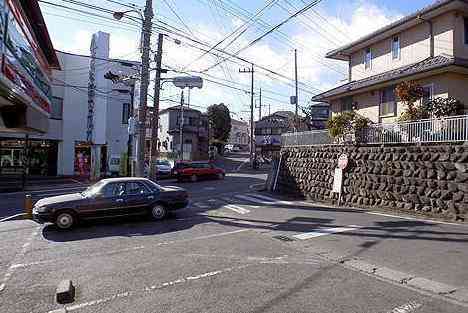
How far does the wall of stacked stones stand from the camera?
13359mm

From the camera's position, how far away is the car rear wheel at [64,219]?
40.4ft

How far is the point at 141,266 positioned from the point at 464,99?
656 inches

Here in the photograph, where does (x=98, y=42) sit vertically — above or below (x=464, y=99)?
above

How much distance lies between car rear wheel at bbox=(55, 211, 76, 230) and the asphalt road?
25 cm

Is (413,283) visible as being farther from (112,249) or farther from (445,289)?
(112,249)

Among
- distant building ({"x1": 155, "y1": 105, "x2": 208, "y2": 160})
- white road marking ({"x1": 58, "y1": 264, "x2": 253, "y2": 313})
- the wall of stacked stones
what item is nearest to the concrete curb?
white road marking ({"x1": 58, "y1": 264, "x2": 253, "y2": 313})

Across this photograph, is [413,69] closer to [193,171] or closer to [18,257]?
[18,257]

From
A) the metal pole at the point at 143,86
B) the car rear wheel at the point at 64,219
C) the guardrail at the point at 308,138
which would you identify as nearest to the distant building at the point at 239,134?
the guardrail at the point at 308,138

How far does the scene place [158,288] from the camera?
6777mm

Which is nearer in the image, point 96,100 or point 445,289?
point 445,289

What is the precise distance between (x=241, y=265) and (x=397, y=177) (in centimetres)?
988

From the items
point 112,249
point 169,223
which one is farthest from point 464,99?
point 112,249

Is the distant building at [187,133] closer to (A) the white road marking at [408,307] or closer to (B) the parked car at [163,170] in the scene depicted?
(B) the parked car at [163,170]

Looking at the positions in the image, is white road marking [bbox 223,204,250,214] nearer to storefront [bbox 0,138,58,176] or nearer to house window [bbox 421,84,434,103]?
house window [bbox 421,84,434,103]
